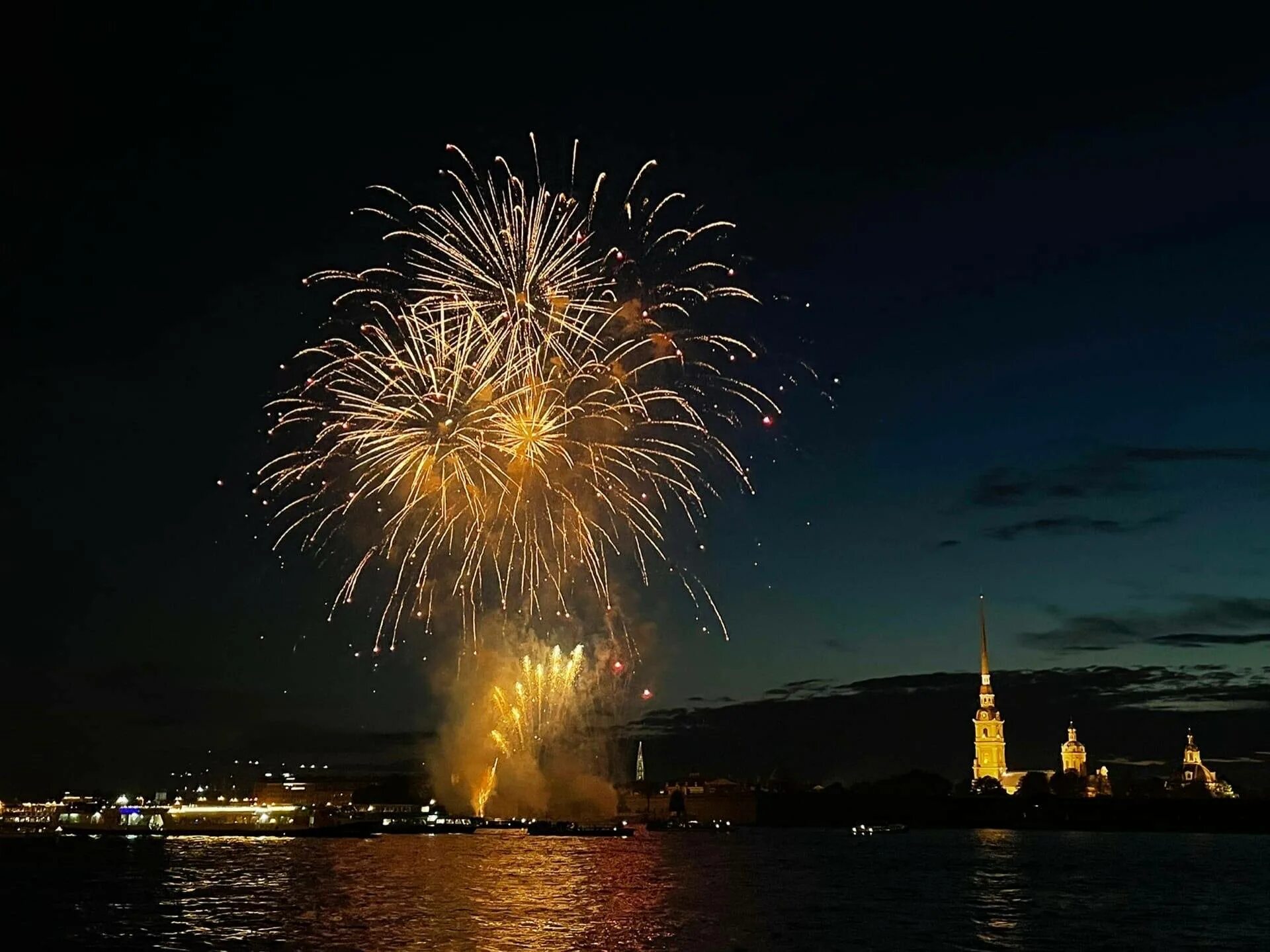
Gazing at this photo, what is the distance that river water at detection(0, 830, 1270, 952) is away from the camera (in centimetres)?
4516

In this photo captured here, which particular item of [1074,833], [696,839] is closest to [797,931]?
[696,839]

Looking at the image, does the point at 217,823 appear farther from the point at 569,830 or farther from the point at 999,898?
the point at 999,898

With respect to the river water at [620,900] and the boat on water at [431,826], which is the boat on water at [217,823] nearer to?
the boat on water at [431,826]

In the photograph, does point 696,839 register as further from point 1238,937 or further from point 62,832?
point 1238,937

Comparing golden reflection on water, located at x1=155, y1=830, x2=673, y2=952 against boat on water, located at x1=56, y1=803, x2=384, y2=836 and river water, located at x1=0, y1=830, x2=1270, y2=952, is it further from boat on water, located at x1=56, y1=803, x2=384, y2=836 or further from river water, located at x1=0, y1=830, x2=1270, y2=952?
boat on water, located at x1=56, y1=803, x2=384, y2=836

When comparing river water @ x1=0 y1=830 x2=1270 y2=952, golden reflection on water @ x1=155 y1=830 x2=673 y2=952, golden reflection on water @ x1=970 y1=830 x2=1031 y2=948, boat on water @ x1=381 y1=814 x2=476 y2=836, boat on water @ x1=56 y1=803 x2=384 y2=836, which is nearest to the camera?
golden reflection on water @ x1=155 y1=830 x2=673 y2=952

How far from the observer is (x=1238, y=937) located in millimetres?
48938

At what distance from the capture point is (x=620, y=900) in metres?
58.8

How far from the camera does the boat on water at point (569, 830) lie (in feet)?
500

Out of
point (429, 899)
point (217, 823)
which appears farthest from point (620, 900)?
point (217, 823)

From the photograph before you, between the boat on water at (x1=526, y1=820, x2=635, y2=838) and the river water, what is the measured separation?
38.5 meters

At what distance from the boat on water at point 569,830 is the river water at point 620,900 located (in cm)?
3853

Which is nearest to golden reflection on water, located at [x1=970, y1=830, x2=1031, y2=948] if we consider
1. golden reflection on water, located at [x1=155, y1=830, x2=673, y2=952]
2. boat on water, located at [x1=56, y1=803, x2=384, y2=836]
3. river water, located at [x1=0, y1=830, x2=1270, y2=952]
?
river water, located at [x1=0, y1=830, x2=1270, y2=952]

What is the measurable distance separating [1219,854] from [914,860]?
132ft
